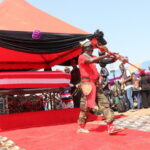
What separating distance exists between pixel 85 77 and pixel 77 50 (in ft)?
9.21

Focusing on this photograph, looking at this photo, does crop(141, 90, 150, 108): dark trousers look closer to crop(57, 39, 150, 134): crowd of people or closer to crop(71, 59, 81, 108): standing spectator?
crop(57, 39, 150, 134): crowd of people

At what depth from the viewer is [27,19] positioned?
701 centimetres

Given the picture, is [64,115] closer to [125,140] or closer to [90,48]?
[90,48]

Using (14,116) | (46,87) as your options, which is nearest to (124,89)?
(46,87)

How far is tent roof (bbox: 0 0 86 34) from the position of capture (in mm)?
6398

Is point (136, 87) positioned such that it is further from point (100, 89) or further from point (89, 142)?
point (89, 142)

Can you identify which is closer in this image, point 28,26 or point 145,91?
point 28,26

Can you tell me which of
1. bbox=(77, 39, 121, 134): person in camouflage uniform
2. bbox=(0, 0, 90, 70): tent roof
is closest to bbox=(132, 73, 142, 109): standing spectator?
bbox=(0, 0, 90, 70): tent roof

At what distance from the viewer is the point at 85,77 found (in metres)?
4.80

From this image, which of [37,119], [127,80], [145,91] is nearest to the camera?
[37,119]

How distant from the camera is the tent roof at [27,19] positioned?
21.0 feet

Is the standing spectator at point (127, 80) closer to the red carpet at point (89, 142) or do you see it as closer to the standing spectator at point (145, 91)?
the standing spectator at point (145, 91)

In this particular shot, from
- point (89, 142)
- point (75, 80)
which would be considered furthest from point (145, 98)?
point (89, 142)

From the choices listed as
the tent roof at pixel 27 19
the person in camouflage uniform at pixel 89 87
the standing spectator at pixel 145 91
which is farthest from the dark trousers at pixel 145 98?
the person in camouflage uniform at pixel 89 87
